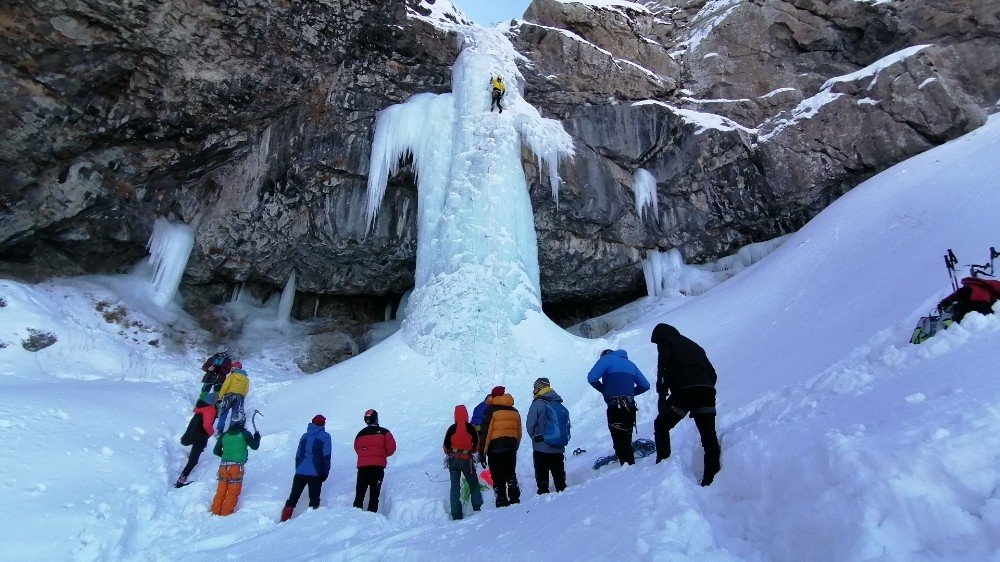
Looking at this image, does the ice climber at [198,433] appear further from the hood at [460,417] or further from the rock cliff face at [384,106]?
the rock cliff face at [384,106]

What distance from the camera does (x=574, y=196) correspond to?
15.3 meters

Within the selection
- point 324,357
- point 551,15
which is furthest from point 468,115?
point 324,357

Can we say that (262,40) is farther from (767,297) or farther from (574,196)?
Answer: (767,297)

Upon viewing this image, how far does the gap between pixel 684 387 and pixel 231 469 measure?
4.91 meters

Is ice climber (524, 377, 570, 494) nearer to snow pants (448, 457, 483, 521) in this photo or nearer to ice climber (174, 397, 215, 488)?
snow pants (448, 457, 483, 521)

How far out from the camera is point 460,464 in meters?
5.64

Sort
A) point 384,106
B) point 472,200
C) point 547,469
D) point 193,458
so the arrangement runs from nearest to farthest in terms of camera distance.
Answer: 1. point 547,469
2. point 193,458
3. point 472,200
4. point 384,106

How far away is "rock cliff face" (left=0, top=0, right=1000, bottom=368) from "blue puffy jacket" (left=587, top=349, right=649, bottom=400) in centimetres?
978

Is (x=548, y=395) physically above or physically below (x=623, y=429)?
above

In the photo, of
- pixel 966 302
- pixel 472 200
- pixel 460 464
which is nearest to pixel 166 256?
pixel 472 200

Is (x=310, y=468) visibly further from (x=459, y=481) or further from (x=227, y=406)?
(x=227, y=406)

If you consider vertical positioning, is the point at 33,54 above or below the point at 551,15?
below

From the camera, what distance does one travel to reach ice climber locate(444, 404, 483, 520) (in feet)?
18.2

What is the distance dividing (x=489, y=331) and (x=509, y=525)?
737 centimetres
